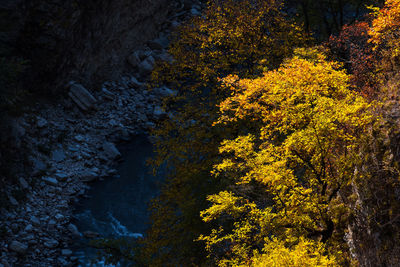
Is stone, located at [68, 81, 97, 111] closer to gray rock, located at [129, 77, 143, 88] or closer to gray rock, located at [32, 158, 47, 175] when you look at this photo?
gray rock, located at [129, 77, 143, 88]

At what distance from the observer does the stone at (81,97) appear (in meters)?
27.7

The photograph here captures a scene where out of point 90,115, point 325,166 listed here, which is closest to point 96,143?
point 90,115

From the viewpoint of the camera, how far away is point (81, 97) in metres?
27.8

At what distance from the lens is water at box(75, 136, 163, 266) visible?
19.8 meters

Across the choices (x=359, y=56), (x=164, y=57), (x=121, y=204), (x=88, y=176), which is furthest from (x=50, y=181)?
(x=359, y=56)

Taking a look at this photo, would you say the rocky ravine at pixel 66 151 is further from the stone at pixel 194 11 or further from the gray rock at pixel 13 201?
the stone at pixel 194 11

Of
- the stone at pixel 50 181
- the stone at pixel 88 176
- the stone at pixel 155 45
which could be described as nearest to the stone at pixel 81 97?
the stone at pixel 88 176

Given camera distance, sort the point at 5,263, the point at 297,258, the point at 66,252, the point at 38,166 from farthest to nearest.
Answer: the point at 38,166
the point at 66,252
the point at 5,263
the point at 297,258

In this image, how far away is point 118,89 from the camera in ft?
101

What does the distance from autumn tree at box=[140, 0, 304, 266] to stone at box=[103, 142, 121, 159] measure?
293 inches

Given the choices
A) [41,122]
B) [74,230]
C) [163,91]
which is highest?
[163,91]

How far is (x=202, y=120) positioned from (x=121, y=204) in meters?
7.56

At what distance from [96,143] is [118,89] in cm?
638

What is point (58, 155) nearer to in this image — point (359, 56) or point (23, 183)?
point (23, 183)
